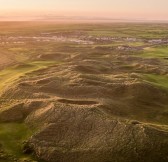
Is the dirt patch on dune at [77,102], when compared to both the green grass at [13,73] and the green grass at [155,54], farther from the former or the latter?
the green grass at [155,54]

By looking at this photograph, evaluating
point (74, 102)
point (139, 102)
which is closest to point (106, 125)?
point (74, 102)

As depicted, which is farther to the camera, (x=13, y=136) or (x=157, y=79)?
(x=157, y=79)

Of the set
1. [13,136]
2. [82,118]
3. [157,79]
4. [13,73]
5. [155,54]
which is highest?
[82,118]

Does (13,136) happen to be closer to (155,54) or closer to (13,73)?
(13,73)

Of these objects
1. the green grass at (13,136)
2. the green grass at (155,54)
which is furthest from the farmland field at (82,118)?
the green grass at (155,54)

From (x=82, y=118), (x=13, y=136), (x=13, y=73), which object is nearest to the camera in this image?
(x=13, y=136)

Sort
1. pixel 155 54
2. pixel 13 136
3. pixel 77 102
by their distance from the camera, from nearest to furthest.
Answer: pixel 13 136, pixel 77 102, pixel 155 54

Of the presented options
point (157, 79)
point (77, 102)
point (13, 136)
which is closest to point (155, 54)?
point (157, 79)

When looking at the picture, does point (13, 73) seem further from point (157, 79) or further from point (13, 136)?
point (13, 136)

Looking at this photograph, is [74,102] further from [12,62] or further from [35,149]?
[12,62]

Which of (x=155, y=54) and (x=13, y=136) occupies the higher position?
(x=13, y=136)

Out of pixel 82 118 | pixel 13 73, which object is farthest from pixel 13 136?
pixel 13 73

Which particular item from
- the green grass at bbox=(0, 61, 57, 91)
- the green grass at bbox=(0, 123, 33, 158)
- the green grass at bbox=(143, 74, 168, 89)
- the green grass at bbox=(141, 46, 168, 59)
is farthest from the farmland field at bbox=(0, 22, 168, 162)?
the green grass at bbox=(141, 46, 168, 59)
